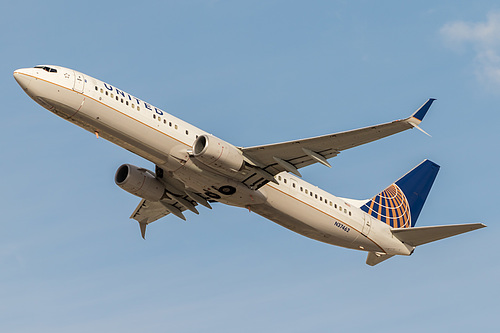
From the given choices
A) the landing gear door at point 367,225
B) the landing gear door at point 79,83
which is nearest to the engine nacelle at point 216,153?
the landing gear door at point 79,83

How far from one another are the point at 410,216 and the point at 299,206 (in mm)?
11319

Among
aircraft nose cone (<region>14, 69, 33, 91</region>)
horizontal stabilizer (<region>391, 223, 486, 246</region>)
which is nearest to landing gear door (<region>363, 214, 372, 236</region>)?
horizontal stabilizer (<region>391, 223, 486, 246</region>)

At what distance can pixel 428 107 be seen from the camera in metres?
34.2

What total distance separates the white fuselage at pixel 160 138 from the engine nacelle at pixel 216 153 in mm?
735

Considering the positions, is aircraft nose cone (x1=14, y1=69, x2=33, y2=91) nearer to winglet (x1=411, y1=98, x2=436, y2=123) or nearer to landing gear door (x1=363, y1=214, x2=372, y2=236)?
winglet (x1=411, y1=98, x2=436, y2=123)

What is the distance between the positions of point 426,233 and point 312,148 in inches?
434

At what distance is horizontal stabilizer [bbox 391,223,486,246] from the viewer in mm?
41250

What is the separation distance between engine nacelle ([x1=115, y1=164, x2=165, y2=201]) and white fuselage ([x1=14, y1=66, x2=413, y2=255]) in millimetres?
1565

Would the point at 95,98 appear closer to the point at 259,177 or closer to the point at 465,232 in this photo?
the point at 259,177

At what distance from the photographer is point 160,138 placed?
1459 inches

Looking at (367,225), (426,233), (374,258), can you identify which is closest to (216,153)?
(367,225)

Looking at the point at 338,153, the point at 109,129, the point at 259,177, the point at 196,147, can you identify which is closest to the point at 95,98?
the point at 109,129

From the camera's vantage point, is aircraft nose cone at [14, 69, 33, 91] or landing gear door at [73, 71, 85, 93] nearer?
aircraft nose cone at [14, 69, 33, 91]

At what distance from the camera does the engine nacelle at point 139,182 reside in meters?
42.2
